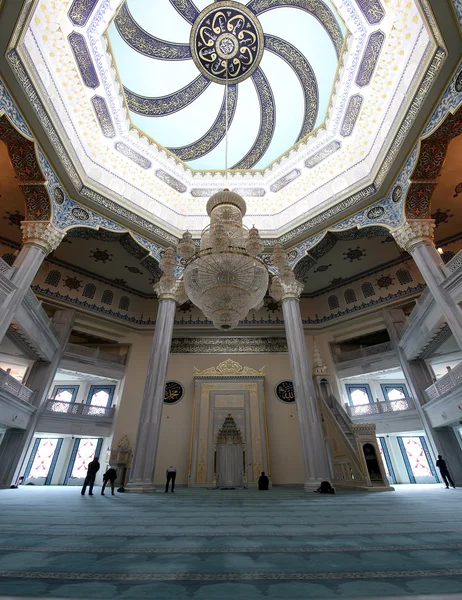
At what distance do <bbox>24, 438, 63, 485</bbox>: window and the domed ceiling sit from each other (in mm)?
7506

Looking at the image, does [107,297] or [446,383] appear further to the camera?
[107,297]

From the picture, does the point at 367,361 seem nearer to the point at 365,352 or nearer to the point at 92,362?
the point at 365,352

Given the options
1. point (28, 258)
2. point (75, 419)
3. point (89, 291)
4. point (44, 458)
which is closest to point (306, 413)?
point (28, 258)

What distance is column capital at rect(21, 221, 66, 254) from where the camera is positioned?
5793 millimetres

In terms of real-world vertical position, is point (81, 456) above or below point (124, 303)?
below

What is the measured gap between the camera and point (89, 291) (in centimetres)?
962

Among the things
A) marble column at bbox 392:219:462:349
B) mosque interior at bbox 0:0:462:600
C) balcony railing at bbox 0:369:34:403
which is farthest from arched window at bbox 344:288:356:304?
balcony railing at bbox 0:369:34:403

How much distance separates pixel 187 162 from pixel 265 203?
7.87ft

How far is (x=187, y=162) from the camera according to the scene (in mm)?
8391

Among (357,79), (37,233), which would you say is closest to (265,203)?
(357,79)

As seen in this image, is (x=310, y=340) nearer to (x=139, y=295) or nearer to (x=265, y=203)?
(x=265, y=203)

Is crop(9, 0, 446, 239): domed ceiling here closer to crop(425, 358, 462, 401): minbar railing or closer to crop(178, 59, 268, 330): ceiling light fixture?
crop(178, 59, 268, 330): ceiling light fixture

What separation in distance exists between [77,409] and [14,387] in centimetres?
211

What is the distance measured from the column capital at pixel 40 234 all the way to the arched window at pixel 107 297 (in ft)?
12.8
